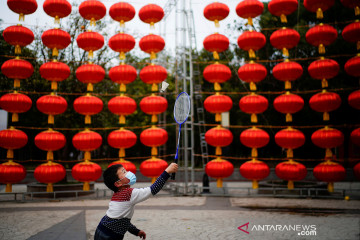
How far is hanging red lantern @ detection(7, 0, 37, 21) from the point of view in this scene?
9.77m

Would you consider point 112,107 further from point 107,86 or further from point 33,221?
point 107,86

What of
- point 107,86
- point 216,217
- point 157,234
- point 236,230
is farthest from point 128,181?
point 107,86

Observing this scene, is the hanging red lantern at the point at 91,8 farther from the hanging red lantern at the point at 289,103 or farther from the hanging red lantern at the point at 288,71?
the hanging red lantern at the point at 289,103

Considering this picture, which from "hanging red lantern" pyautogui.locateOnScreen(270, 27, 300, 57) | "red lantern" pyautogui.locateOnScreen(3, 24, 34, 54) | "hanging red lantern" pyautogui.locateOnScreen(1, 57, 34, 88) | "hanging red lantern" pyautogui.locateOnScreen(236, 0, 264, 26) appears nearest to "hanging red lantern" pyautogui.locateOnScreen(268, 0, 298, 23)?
"hanging red lantern" pyautogui.locateOnScreen(236, 0, 264, 26)

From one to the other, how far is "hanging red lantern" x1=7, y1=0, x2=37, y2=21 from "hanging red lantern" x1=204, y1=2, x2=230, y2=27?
5.49 meters

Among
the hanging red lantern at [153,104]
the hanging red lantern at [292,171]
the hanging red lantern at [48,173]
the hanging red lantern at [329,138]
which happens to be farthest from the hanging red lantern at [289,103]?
the hanging red lantern at [48,173]

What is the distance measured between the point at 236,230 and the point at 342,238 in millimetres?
1891

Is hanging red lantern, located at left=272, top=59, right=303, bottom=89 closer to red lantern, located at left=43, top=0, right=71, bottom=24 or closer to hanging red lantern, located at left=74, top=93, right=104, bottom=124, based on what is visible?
hanging red lantern, located at left=74, top=93, right=104, bottom=124

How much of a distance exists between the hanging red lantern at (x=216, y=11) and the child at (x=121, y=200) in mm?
8455

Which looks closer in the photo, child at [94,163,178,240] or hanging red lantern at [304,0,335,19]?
child at [94,163,178,240]

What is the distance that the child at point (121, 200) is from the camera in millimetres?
3156

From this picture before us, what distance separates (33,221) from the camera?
23.9 feet

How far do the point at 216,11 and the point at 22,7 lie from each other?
608 cm

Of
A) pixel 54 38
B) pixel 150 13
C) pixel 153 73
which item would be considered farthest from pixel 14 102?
pixel 150 13
